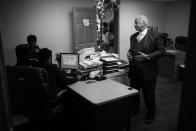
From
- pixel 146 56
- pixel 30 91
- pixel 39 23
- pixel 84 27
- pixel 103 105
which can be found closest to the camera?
pixel 30 91

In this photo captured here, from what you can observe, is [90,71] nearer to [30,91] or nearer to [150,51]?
[150,51]

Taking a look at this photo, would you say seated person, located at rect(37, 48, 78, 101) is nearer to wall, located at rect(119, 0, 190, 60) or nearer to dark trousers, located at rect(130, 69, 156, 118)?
dark trousers, located at rect(130, 69, 156, 118)

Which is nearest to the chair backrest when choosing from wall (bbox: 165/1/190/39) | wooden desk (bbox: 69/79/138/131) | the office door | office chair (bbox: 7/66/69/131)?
office chair (bbox: 7/66/69/131)

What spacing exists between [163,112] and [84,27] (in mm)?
2502

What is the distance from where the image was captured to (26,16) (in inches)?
159

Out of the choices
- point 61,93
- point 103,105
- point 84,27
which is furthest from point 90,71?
point 84,27

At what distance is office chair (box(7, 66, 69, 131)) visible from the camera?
219cm

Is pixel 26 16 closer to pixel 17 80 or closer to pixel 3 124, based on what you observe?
pixel 17 80

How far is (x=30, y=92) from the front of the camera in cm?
224

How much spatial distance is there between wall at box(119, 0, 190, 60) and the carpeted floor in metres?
1.56

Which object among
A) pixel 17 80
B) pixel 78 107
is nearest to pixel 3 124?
pixel 17 80

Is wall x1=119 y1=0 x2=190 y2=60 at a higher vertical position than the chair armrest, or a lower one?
higher

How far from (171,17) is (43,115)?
→ 5.19 m

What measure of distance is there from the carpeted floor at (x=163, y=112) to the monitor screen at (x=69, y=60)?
128cm
